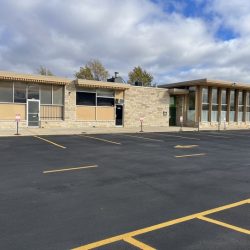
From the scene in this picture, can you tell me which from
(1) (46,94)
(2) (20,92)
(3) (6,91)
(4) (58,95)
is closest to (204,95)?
(4) (58,95)

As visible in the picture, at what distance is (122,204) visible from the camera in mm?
5812

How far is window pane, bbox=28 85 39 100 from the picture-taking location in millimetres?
23688

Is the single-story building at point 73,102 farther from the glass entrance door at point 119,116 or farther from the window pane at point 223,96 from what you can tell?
the window pane at point 223,96

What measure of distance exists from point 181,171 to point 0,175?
504 cm

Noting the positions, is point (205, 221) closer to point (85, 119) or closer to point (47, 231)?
point (47, 231)

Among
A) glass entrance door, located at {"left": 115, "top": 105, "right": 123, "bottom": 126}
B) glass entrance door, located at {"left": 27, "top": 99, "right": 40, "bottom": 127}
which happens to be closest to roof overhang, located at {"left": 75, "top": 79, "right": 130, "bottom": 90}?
glass entrance door, located at {"left": 115, "top": 105, "right": 123, "bottom": 126}

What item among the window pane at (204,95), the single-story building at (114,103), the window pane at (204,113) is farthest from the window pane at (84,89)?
the window pane at (204,113)

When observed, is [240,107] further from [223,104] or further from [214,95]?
[214,95]

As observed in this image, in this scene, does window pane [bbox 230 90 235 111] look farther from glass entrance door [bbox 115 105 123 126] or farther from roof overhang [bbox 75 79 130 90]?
glass entrance door [bbox 115 105 123 126]

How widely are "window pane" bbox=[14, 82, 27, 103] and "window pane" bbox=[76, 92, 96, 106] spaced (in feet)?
14.5

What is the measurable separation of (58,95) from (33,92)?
6.70 ft

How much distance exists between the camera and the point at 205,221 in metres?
5.00

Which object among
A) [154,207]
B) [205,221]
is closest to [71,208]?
[154,207]

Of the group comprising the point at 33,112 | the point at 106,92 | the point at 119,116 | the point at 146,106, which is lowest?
the point at 119,116
